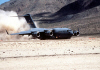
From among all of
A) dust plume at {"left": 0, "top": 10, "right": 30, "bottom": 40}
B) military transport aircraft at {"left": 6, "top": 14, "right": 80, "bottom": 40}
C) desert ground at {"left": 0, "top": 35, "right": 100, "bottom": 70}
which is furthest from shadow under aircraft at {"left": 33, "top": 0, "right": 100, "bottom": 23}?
desert ground at {"left": 0, "top": 35, "right": 100, "bottom": 70}

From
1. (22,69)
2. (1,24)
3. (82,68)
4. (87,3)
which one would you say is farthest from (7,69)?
(87,3)

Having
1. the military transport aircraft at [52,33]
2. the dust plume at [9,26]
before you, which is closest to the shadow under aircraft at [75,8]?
the dust plume at [9,26]

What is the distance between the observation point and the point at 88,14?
5197 inches

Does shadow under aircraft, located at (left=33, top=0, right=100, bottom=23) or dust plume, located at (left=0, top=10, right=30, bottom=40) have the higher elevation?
shadow under aircraft, located at (left=33, top=0, right=100, bottom=23)

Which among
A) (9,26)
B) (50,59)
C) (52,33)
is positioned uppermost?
(9,26)

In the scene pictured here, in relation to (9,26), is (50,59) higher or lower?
lower

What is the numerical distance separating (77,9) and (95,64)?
166m

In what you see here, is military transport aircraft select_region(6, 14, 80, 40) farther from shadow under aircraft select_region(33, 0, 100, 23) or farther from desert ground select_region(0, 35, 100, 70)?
shadow under aircraft select_region(33, 0, 100, 23)

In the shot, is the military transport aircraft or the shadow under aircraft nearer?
the military transport aircraft

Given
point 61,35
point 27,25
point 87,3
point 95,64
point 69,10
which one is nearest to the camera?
point 95,64

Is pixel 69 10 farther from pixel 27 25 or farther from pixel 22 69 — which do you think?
pixel 22 69

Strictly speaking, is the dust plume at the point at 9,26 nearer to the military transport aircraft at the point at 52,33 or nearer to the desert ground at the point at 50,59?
the military transport aircraft at the point at 52,33

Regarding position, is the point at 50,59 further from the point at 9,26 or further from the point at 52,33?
the point at 9,26

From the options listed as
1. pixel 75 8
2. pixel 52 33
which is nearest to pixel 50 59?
pixel 52 33
